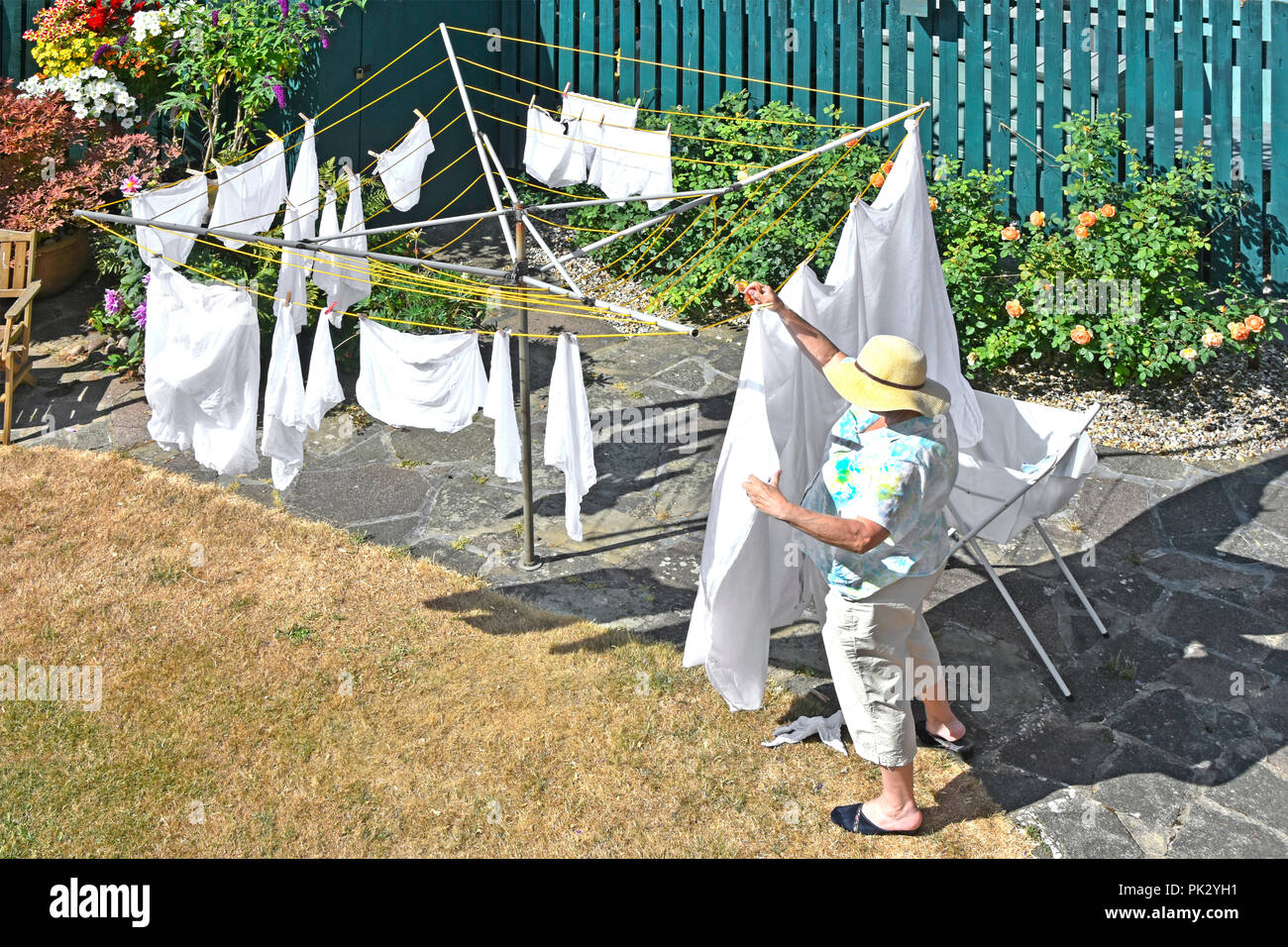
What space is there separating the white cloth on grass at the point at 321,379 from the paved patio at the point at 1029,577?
1.12m

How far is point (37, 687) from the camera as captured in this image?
19.5 ft

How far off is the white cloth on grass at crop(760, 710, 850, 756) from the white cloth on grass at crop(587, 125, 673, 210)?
14.6ft

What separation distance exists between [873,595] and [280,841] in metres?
2.57

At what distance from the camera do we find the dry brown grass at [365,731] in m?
5.13

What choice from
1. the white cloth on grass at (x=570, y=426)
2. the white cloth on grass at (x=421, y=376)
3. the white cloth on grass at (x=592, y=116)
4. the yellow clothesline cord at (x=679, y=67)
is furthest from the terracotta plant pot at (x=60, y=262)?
the white cloth on grass at (x=570, y=426)

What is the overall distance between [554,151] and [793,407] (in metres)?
4.60

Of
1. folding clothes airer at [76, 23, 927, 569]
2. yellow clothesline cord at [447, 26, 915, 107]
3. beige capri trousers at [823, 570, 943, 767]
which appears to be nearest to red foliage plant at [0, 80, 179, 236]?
folding clothes airer at [76, 23, 927, 569]

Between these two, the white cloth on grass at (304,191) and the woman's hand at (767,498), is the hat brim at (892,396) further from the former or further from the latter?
the white cloth on grass at (304,191)

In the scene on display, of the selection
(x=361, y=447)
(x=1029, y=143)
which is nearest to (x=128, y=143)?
(x=361, y=447)

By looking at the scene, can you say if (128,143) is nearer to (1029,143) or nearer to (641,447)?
(641,447)

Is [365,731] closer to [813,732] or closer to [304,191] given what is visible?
[813,732]

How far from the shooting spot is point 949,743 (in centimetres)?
557

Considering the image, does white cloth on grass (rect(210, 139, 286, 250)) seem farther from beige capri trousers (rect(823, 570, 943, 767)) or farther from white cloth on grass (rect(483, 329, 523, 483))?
beige capri trousers (rect(823, 570, 943, 767))

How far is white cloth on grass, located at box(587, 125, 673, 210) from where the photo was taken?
904cm
